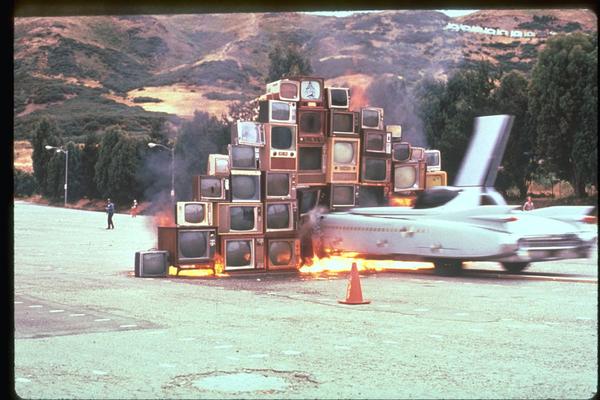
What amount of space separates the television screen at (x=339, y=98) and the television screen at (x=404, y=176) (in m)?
2.30

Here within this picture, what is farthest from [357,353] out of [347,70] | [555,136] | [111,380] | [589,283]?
[555,136]

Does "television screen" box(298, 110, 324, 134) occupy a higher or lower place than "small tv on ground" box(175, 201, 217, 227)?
higher

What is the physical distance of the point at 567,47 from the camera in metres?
40.8

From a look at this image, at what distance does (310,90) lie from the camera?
19.4 meters

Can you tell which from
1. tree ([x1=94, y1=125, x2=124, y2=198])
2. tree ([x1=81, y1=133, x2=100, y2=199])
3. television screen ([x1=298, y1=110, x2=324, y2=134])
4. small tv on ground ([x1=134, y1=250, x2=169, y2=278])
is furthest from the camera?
tree ([x1=81, y1=133, x2=100, y2=199])

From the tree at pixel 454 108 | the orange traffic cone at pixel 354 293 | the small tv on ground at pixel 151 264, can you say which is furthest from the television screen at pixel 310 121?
the tree at pixel 454 108

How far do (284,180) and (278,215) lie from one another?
78cm

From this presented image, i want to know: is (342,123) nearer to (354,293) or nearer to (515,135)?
(354,293)

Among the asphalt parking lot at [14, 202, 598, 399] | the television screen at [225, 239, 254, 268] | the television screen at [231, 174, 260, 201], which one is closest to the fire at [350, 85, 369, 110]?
the television screen at [231, 174, 260, 201]

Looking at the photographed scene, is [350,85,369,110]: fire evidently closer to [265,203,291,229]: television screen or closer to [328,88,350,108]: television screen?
[328,88,350,108]: television screen

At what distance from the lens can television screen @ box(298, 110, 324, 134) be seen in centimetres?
1920

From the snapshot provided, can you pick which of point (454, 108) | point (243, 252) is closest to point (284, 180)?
point (243, 252)

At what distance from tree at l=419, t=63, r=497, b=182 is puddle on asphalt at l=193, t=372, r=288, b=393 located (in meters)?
36.8

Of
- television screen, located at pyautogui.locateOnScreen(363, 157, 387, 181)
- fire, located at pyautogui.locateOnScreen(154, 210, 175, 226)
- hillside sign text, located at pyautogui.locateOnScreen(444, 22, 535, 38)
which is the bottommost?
fire, located at pyautogui.locateOnScreen(154, 210, 175, 226)
